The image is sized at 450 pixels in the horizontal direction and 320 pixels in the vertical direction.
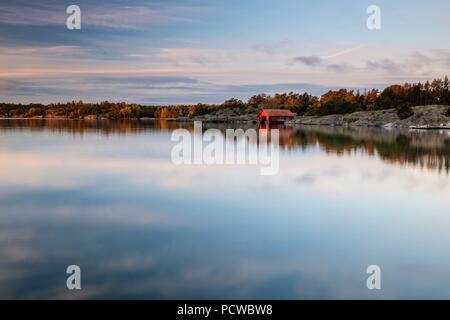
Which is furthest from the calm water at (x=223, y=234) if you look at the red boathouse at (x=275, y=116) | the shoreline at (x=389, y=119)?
the red boathouse at (x=275, y=116)

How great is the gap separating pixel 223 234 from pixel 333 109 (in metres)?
101

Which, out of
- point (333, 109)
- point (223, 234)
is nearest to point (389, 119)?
point (333, 109)

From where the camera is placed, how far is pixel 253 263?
8.69m

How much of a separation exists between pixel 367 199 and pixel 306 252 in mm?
6788

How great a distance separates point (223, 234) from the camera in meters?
10.8

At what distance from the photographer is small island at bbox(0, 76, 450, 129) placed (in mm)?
86312

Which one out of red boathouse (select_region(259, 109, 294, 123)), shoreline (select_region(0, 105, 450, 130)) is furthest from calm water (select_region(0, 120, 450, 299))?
red boathouse (select_region(259, 109, 294, 123))

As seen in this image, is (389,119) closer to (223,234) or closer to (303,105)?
(303,105)

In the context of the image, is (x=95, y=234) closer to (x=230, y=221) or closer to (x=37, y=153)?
(x=230, y=221)

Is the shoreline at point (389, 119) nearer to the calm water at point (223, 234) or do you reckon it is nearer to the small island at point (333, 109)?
the small island at point (333, 109)

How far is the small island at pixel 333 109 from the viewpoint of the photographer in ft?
283

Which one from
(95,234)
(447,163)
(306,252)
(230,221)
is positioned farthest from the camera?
(447,163)

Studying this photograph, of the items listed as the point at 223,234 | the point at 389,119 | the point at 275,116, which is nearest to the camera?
the point at 223,234
